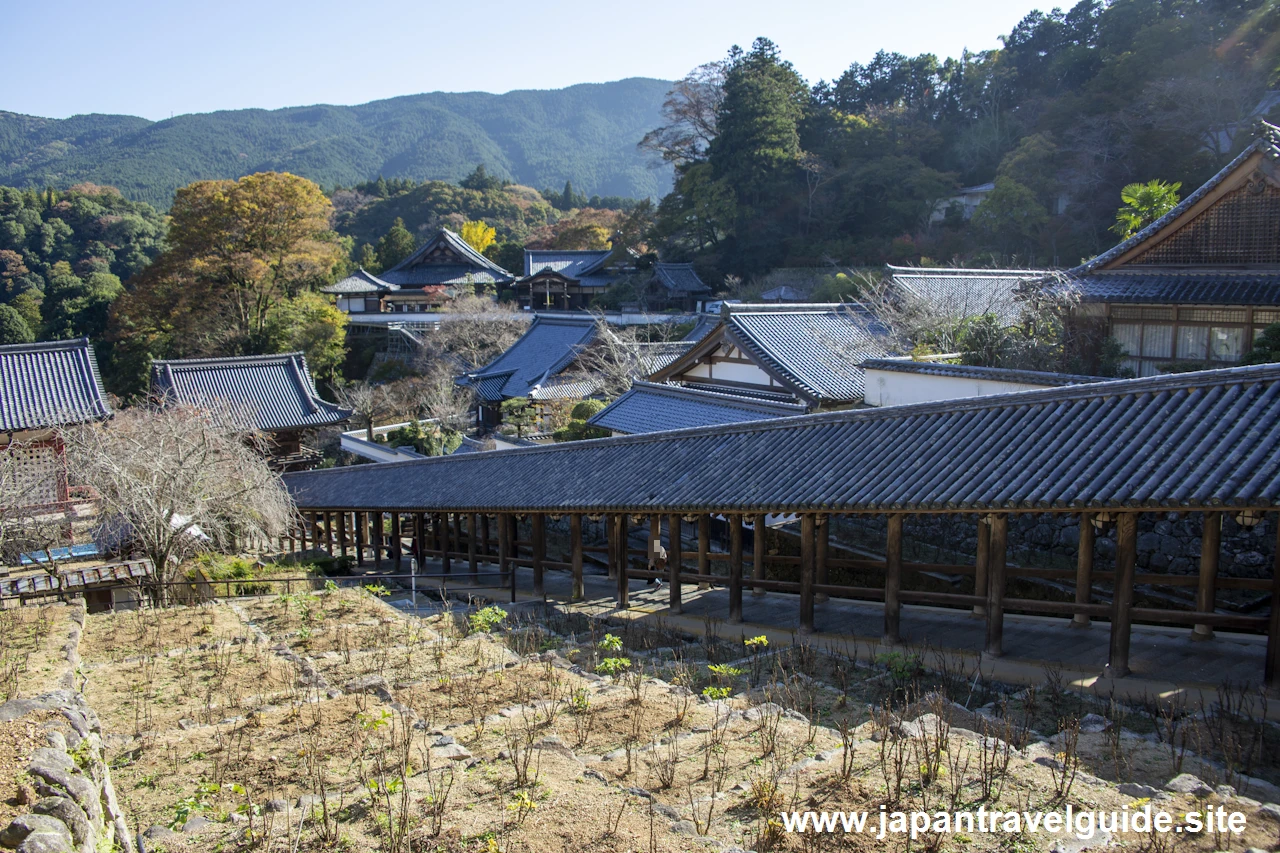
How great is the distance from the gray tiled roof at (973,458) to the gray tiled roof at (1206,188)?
29.2 ft

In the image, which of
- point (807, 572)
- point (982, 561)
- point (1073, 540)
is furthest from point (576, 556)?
point (1073, 540)

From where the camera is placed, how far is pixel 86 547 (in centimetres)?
1889

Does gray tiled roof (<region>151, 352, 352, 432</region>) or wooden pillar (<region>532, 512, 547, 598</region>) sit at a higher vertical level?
gray tiled roof (<region>151, 352, 352, 432</region>)

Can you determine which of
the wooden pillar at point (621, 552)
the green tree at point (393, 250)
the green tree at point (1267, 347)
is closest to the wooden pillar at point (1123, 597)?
the wooden pillar at point (621, 552)

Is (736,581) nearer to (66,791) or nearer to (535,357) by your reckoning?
(66,791)

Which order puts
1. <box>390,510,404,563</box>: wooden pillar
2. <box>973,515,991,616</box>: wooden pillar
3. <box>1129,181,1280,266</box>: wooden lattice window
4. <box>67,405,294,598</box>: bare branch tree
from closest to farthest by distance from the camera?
<box>973,515,991,616</box>: wooden pillar → <box>67,405,294,598</box>: bare branch tree → <box>1129,181,1280,266</box>: wooden lattice window → <box>390,510,404,563</box>: wooden pillar

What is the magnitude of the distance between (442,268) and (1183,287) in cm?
4782

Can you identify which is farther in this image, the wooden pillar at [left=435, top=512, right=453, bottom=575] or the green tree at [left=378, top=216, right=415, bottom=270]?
the green tree at [left=378, top=216, right=415, bottom=270]

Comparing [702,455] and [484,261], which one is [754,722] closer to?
[702,455]

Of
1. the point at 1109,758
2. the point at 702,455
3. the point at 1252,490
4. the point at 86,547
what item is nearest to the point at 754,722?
the point at 1109,758

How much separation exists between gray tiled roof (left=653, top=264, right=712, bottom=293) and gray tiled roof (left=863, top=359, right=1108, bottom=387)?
29.3m

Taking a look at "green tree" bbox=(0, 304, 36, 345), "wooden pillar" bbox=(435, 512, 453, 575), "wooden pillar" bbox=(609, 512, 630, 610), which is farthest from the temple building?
"green tree" bbox=(0, 304, 36, 345)

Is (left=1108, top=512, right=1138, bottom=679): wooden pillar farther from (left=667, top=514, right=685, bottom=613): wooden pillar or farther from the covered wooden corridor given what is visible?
(left=667, top=514, right=685, bottom=613): wooden pillar

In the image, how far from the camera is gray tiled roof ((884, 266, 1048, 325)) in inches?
993
